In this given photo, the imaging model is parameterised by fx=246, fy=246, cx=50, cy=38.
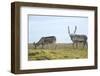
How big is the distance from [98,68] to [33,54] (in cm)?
60

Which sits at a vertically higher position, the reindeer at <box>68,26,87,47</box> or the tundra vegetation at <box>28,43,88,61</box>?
the reindeer at <box>68,26,87,47</box>

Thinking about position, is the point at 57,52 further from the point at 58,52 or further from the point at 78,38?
the point at 78,38

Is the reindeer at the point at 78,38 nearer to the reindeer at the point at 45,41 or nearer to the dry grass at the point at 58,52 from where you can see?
the dry grass at the point at 58,52

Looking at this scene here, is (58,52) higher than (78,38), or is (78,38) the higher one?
(78,38)

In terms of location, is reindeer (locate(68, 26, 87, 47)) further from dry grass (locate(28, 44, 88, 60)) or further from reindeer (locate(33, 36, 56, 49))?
reindeer (locate(33, 36, 56, 49))

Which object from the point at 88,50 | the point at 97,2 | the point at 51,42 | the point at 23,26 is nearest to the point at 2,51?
the point at 23,26

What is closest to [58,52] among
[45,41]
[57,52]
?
[57,52]

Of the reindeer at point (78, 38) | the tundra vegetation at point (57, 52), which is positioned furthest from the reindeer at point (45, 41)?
the reindeer at point (78, 38)

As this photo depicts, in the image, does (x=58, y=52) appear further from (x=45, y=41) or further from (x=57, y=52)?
(x=45, y=41)

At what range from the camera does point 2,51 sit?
173 cm

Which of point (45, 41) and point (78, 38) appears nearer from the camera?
point (45, 41)

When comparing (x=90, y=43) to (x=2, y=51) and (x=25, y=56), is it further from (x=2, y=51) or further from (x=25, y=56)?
(x=2, y=51)

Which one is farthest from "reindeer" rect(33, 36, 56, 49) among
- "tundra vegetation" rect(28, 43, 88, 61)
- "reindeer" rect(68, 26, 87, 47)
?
"reindeer" rect(68, 26, 87, 47)

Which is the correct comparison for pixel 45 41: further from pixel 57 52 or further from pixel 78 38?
pixel 78 38
